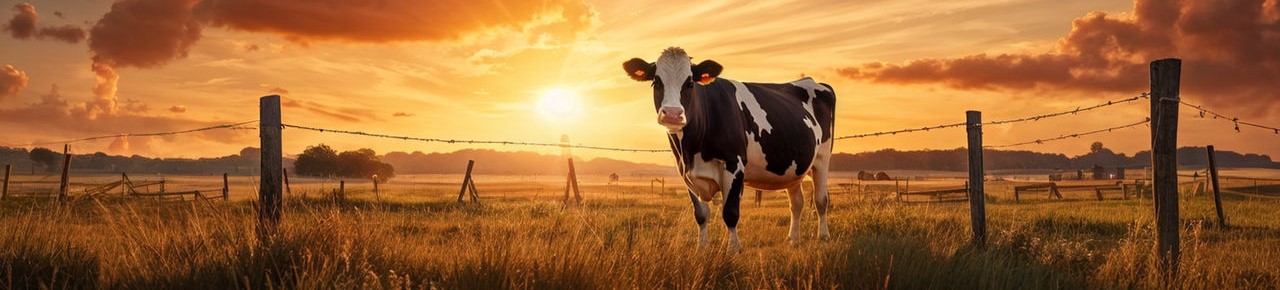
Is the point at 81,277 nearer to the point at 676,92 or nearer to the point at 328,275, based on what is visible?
the point at 328,275

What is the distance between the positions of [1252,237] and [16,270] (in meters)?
14.4

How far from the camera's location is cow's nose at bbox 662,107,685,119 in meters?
7.86

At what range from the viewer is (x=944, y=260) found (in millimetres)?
6172

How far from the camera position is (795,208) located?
1105 centimetres

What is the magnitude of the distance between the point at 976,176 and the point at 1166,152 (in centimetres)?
196

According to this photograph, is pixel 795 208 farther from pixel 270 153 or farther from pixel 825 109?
pixel 270 153

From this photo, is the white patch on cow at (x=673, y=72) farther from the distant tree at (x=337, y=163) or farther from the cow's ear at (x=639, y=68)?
the distant tree at (x=337, y=163)

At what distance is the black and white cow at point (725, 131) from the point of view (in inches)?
338

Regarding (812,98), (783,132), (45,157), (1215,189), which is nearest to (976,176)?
(783,132)

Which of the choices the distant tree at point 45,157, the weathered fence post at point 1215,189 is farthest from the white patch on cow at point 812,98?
the distant tree at point 45,157

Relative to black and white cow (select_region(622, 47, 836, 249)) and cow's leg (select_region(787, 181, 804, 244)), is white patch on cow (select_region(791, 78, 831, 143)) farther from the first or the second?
cow's leg (select_region(787, 181, 804, 244))

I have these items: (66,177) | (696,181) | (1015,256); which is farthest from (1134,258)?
(66,177)

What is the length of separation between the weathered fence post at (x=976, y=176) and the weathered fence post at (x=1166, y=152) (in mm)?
1860

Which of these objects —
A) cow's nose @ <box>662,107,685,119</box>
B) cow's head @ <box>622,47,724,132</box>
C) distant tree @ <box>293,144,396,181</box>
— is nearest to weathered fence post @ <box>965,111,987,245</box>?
cow's head @ <box>622,47,724,132</box>
